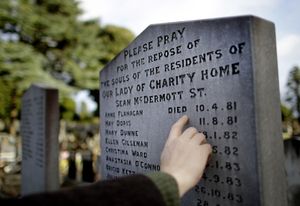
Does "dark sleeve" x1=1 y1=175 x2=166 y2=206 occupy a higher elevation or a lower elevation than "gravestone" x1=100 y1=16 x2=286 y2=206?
lower

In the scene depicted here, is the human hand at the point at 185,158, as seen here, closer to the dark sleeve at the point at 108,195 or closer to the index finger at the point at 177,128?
the index finger at the point at 177,128

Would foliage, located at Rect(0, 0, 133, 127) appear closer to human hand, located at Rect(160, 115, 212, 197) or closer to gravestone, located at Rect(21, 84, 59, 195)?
gravestone, located at Rect(21, 84, 59, 195)

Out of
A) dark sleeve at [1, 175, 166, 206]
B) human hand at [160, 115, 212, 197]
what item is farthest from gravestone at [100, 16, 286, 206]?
dark sleeve at [1, 175, 166, 206]

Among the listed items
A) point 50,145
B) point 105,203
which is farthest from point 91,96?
point 105,203

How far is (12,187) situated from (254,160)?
8.14 m

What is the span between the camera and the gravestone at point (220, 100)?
1.61 meters

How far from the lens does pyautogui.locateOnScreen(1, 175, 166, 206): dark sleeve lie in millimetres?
878

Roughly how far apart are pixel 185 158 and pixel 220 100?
1.78 feet

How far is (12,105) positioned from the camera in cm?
2083

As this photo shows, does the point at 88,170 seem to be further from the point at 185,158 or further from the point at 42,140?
the point at 185,158

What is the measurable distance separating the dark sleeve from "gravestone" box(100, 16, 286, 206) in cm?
72

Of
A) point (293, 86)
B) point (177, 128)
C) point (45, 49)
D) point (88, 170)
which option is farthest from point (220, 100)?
point (293, 86)

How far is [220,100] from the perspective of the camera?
1.79 m

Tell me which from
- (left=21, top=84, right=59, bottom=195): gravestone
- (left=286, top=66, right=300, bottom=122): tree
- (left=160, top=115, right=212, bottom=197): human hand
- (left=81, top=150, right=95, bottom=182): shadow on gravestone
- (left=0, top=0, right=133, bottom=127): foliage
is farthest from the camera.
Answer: (left=286, top=66, right=300, bottom=122): tree
